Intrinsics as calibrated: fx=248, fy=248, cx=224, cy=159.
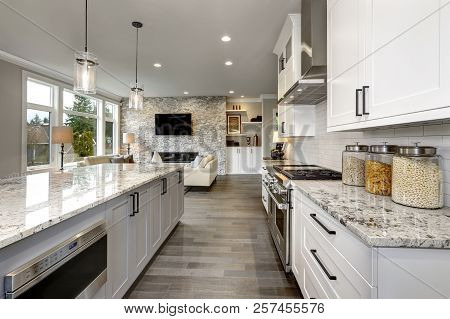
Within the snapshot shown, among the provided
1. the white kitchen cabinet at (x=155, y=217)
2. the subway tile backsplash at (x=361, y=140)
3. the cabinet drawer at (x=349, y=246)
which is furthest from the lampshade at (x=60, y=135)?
the cabinet drawer at (x=349, y=246)

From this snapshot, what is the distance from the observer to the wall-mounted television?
884 cm

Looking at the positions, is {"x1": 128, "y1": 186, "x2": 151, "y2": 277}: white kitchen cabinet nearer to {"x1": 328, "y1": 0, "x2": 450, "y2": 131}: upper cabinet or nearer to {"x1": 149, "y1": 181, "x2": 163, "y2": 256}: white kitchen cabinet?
{"x1": 149, "y1": 181, "x2": 163, "y2": 256}: white kitchen cabinet

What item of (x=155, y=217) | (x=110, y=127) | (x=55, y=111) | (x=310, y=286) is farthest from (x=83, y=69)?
(x=110, y=127)

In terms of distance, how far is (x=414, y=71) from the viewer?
99 cm

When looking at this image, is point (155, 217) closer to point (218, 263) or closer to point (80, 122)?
point (218, 263)

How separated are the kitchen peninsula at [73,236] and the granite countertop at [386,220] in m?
1.16

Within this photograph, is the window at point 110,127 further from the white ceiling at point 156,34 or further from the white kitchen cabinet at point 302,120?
the white kitchen cabinet at point 302,120

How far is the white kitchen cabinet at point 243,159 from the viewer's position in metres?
9.27

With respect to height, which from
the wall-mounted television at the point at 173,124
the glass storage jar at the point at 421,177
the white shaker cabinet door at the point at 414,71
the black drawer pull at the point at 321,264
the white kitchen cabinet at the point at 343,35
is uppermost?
the wall-mounted television at the point at 173,124

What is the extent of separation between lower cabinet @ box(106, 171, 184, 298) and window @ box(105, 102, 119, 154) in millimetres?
6876

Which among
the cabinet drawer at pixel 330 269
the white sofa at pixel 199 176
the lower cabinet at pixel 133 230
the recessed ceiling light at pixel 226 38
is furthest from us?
the white sofa at pixel 199 176

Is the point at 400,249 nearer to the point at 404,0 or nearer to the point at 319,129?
the point at 404,0

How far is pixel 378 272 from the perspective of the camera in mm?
844

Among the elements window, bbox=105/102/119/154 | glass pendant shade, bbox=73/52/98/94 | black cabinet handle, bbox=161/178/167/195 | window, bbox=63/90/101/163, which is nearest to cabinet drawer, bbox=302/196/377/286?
black cabinet handle, bbox=161/178/167/195
